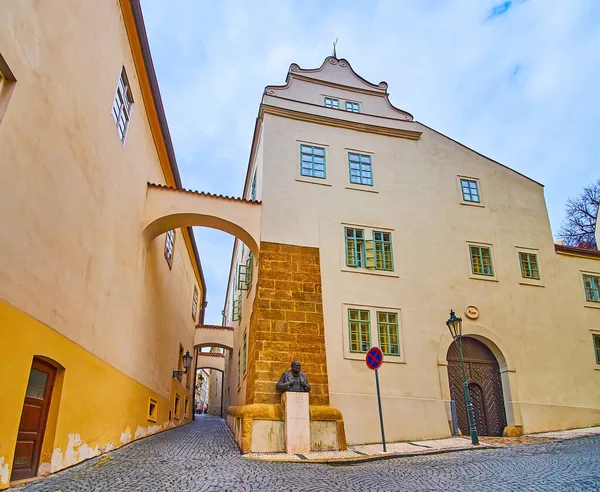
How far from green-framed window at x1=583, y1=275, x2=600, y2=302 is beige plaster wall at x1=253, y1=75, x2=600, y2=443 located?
420 millimetres

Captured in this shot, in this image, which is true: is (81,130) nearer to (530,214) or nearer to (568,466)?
(568,466)

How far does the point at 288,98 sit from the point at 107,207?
8334mm

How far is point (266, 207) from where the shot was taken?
45.1ft

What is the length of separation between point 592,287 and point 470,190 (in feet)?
18.1

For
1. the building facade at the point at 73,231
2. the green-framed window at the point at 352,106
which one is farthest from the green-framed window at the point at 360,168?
the building facade at the point at 73,231

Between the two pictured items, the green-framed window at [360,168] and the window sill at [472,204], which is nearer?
the green-framed window at [360,168]

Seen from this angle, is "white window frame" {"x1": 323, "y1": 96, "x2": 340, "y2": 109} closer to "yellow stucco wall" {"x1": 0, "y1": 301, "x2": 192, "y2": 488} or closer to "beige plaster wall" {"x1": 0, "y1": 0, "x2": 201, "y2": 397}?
"beige plaster wall" {"x1": 0, "y1": 0, "x2": 201, "y2": 397}

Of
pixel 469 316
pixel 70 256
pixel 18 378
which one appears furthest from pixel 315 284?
pixel 18 378

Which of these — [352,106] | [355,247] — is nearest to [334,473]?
[355,247]

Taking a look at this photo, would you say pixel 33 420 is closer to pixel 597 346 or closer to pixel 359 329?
pixel 359 329

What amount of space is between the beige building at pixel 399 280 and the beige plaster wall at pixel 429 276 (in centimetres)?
4

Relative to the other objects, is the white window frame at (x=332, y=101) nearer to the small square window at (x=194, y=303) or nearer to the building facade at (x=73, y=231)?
the building facade at (x=73, y=231)

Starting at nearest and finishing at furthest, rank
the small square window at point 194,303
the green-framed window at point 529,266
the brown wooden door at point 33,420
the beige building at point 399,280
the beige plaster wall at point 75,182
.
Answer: the beige plaster wall at point 75,182 < the brown wooden door at point 33,420 < the beige building at point 399,280 < the green-framed window at point 529,266 < the small square window at point 194,303

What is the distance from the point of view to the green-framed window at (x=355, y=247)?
13805 millimetres
